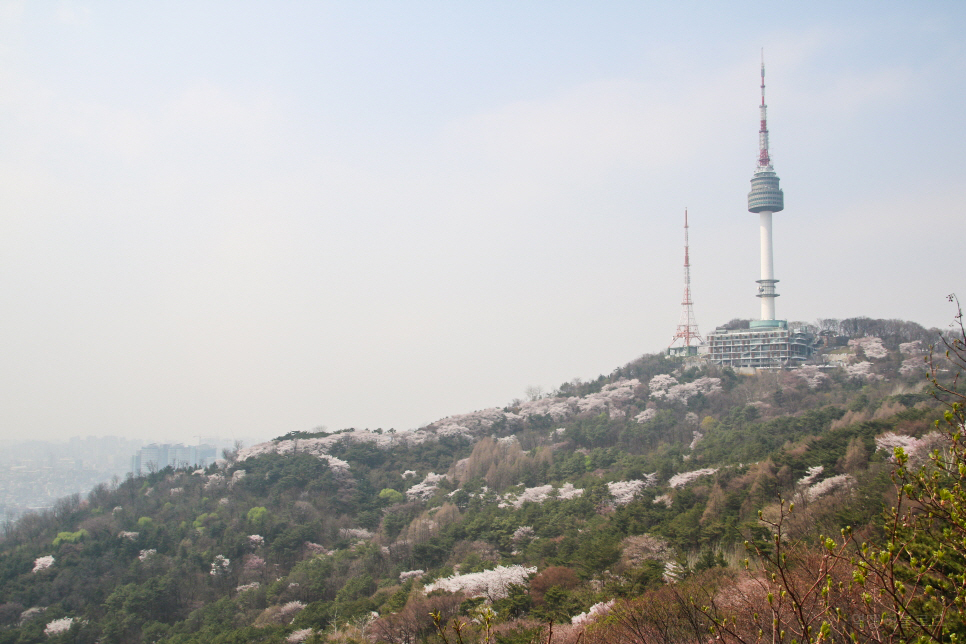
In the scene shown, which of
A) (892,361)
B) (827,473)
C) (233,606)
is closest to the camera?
(827,473)

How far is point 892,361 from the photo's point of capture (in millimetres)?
60406

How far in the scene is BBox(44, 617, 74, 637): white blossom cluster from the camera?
31766mm

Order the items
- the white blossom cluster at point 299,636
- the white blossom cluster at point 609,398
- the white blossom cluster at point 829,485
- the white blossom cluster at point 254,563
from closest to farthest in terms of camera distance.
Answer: the white blossom cluster at point 829,485 → the white blossom cluster at point 299,636 → the white blossom cluster at point 254,563 → the white blossom cluster at point 609,398

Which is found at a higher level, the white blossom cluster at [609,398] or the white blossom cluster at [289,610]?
the white blossom cluster at [609,398]

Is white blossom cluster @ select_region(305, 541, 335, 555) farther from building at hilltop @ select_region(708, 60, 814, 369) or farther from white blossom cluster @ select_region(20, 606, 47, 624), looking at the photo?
building at hilltop @ select_region(708, 60, 814, 369)

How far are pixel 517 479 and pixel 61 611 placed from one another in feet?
91.9

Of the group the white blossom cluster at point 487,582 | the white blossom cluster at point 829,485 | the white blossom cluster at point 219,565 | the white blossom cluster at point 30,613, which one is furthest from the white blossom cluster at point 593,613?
the white blossom cluster at point 30,613

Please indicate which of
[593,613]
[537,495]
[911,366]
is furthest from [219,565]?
[911,366]

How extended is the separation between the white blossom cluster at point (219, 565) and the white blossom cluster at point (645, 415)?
117ft

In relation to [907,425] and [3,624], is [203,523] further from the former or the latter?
[907,425]

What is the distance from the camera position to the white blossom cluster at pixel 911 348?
61763 millimetres

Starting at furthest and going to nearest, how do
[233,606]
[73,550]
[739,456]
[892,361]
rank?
[892,361], [73,550], [739,456], [233,606]

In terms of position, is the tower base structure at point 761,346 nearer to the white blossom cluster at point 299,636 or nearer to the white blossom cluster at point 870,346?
the white blossom cluster at point 870,346

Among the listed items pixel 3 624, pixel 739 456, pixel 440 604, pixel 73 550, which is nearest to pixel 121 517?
pixel 73 550
